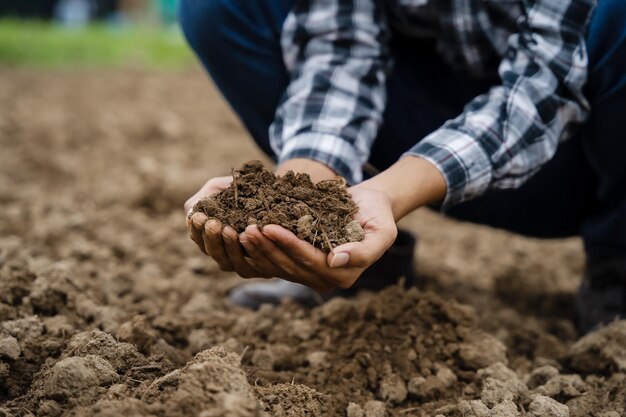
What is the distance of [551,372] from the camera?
1489 mm

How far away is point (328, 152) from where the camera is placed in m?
1.54

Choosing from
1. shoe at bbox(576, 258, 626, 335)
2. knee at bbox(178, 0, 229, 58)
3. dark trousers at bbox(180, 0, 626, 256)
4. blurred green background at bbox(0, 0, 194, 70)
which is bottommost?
blurred green background at bbox(0, 0, 194, 70)

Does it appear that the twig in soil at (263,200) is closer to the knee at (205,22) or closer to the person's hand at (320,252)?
the person's hand at (320,252)

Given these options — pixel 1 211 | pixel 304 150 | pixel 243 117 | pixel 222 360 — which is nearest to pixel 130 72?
pixel 1 211

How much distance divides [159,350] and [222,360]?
14.3 inches

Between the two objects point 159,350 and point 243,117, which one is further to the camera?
point 243,117

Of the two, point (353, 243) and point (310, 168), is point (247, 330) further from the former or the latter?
point (353, 243)

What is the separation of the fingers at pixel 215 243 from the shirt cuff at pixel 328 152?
332 mm

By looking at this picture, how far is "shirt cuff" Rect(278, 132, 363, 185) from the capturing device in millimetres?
1537

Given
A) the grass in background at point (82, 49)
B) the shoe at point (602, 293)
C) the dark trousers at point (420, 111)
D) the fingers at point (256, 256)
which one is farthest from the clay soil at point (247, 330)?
the grass in background at point (82, 49)

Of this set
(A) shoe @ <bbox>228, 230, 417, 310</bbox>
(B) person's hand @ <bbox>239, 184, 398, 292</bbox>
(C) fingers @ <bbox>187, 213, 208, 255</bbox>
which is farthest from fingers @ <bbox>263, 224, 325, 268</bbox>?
(A) shoe @ <bbox>228, 230, 417, 310</bbox>

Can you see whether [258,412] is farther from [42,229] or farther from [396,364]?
[42,229]

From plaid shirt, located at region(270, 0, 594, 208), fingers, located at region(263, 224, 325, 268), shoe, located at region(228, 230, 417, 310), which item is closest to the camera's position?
fingers, located at region(263, 224, 325, 268)

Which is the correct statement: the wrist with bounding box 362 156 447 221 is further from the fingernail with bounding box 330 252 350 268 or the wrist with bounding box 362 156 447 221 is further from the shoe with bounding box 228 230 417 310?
the shoe with bounding box 228 230 417 310
